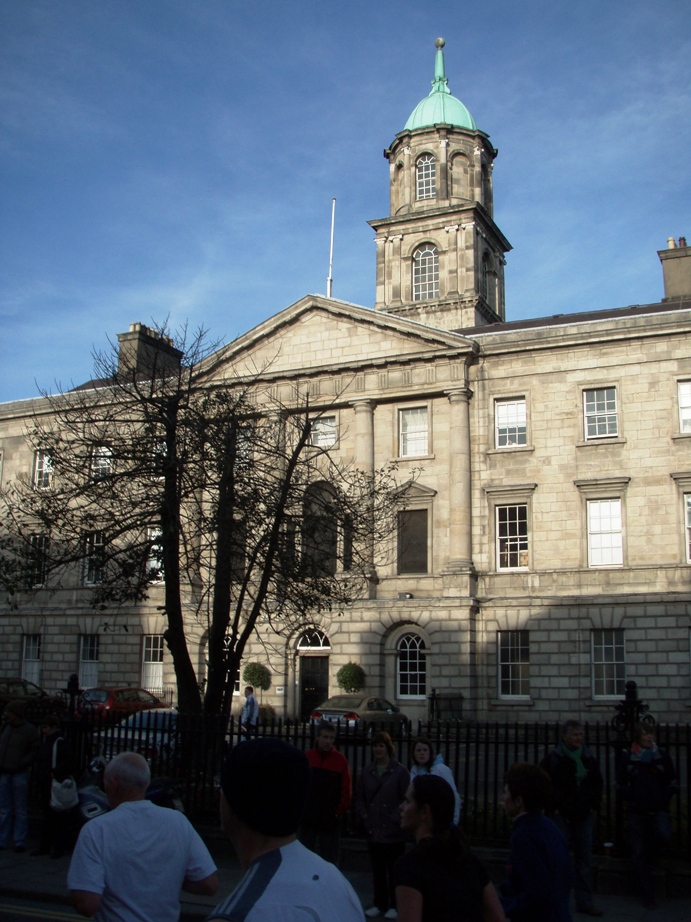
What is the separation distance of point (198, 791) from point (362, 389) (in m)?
24.7

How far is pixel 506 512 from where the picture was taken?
3509 cm

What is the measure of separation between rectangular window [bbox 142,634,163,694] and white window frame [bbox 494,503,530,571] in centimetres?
1492

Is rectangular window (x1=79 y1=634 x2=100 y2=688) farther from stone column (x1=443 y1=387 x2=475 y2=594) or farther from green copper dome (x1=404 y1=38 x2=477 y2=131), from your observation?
green copper dome (x1=404 y1=38 x2=477 y2=131)

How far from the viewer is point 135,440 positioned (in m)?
17.2

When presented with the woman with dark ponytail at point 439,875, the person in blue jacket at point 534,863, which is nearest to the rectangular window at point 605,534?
the person in blue jacket at point 534,863

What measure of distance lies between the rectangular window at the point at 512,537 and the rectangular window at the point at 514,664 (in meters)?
2.48

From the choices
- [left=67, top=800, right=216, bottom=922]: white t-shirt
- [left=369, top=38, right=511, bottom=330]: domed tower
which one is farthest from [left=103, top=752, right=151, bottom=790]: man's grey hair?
[left=369, top=38, right=511, bottom=330]: domed tower

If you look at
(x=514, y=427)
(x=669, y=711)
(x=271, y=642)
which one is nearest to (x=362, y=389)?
(x=514, y=427)

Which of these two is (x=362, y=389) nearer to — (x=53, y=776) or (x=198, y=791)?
(x=198, y=791)

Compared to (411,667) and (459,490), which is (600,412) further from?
(411,667)

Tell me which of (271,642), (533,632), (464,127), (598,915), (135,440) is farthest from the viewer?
(464,127)

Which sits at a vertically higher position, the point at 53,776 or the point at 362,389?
the point at 362,389

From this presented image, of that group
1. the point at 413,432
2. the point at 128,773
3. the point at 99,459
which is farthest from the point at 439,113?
the point at 128,773

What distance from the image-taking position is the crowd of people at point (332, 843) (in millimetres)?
3191
